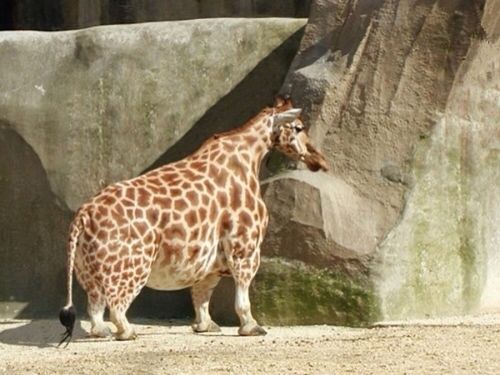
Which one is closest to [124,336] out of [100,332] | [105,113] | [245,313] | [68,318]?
[100,332]

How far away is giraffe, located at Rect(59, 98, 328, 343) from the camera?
29.3ft

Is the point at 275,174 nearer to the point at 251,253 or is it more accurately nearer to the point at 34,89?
the point at 251,253

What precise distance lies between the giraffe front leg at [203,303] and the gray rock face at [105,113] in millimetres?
842

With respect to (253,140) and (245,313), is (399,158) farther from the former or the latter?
(245,313)

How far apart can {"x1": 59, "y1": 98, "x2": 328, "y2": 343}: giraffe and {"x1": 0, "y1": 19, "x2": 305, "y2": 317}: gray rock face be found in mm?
812

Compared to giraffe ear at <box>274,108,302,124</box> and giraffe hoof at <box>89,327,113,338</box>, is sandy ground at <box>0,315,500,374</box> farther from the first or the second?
giraffe ear at <box>274,108,302,124</box>

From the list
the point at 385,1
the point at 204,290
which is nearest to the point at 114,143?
the point at 204,290

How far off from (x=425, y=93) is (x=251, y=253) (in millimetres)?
1531

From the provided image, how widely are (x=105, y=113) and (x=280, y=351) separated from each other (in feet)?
10.00

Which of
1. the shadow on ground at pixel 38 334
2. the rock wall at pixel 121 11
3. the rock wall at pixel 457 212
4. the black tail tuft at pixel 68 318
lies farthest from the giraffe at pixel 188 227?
the rock wall at pixel 121 11

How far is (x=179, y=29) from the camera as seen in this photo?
10.6m

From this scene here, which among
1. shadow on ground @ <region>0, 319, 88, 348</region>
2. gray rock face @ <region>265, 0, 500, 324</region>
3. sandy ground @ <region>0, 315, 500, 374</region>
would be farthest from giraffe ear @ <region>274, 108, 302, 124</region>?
shadow on ground @ <region>0, 319, 88, 348</region>

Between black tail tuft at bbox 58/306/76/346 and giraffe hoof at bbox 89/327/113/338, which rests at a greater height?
black tail tuft at bbox 58/306/76/346

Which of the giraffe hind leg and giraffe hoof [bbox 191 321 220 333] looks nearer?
the giraffe hind leg
